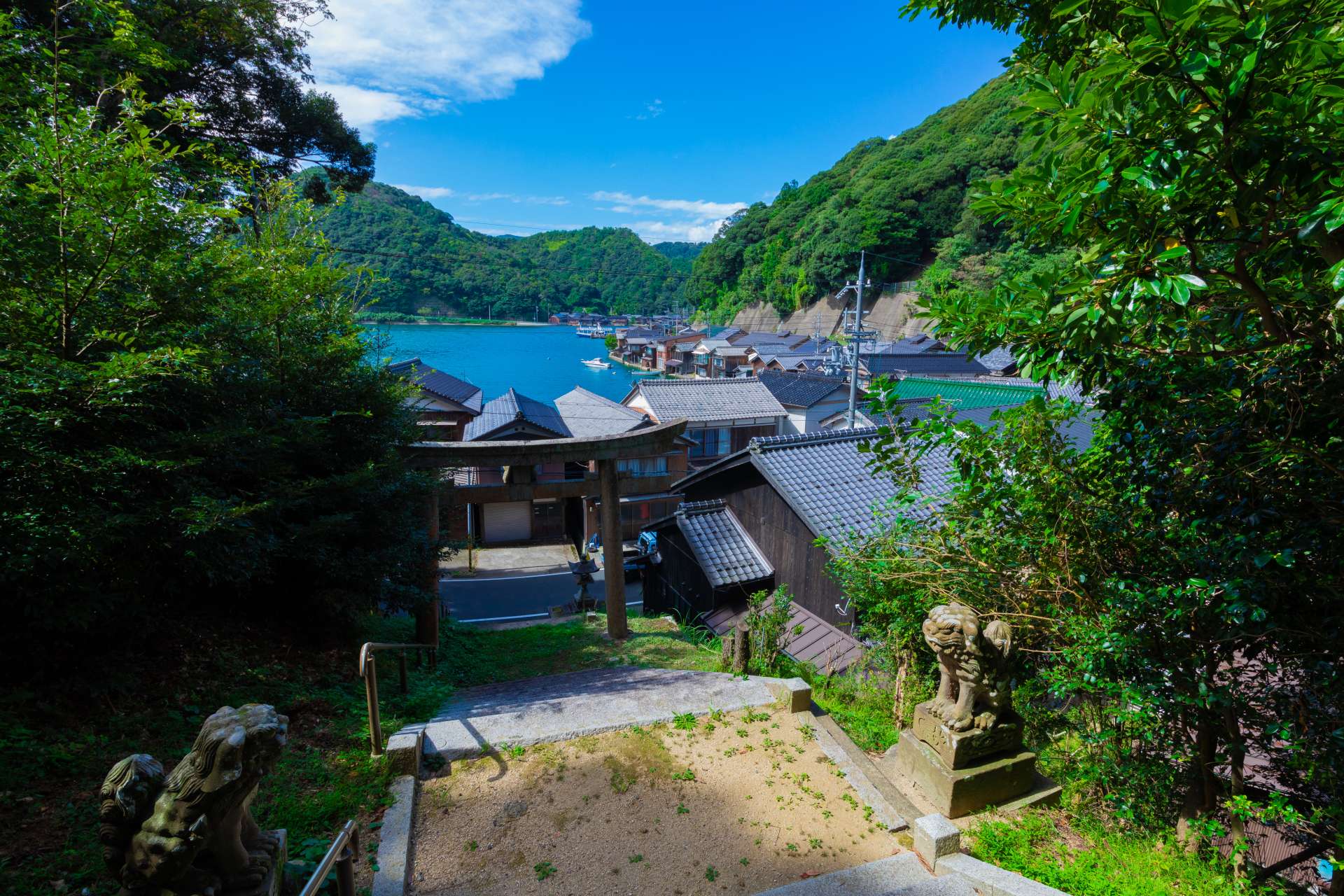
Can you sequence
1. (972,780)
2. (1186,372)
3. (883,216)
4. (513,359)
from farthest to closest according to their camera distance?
(883,216)
(513,359)
(972,780)
(1186,372)

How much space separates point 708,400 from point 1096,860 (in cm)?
2445

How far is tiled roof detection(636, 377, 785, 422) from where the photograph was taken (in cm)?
2673

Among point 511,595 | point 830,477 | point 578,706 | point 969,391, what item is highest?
point 969,391

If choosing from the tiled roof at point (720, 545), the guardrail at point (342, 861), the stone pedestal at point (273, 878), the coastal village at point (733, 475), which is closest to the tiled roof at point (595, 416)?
the coastal village at point (733, 475)

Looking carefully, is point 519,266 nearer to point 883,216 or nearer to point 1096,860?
point 883,216

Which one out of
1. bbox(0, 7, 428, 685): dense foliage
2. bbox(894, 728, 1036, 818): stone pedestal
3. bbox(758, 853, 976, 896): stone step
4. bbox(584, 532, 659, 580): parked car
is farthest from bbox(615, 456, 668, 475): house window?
bbox(758, 853, 976, 896): stone step

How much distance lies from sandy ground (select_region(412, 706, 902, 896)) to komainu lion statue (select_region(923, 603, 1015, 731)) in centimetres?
108

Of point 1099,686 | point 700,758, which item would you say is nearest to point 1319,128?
point 1099,686

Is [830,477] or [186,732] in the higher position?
[830,477]

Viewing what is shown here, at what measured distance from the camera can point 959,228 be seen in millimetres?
49625

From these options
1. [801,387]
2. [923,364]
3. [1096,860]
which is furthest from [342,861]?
[923,364]

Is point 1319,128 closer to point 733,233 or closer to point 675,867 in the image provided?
point 675,867

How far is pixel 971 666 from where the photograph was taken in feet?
13.9

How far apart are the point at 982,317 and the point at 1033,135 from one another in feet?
2.93
